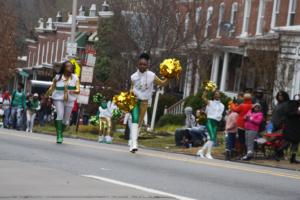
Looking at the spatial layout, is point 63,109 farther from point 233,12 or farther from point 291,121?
point 233,12

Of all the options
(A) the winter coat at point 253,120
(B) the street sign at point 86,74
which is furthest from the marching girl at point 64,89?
(B) the street sign at point 86,74

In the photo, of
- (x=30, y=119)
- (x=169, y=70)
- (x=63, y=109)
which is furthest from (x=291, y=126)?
(x=30, y=119)

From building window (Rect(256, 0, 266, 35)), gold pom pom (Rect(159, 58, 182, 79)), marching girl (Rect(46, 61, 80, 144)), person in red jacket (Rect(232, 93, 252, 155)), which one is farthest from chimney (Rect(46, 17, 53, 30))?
gold pom pom (Rect(159, 58, 182, 79))

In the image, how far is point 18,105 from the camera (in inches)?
1423

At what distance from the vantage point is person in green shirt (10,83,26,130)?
35969 mm

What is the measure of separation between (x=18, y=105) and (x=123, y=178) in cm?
2443

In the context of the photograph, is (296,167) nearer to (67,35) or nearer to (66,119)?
(66,119)

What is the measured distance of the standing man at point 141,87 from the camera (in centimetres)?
1720

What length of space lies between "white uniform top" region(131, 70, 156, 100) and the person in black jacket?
4.75 metres

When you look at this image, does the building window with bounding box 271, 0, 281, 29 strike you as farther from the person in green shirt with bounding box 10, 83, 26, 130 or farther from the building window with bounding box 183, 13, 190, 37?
the person in green shirt with bounding box 10, 83, 26, 130

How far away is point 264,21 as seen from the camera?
139 ft

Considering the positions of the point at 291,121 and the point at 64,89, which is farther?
the point at 291,121

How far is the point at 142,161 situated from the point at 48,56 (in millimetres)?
63013

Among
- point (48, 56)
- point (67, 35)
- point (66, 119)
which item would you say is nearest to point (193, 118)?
point (66, 119)
